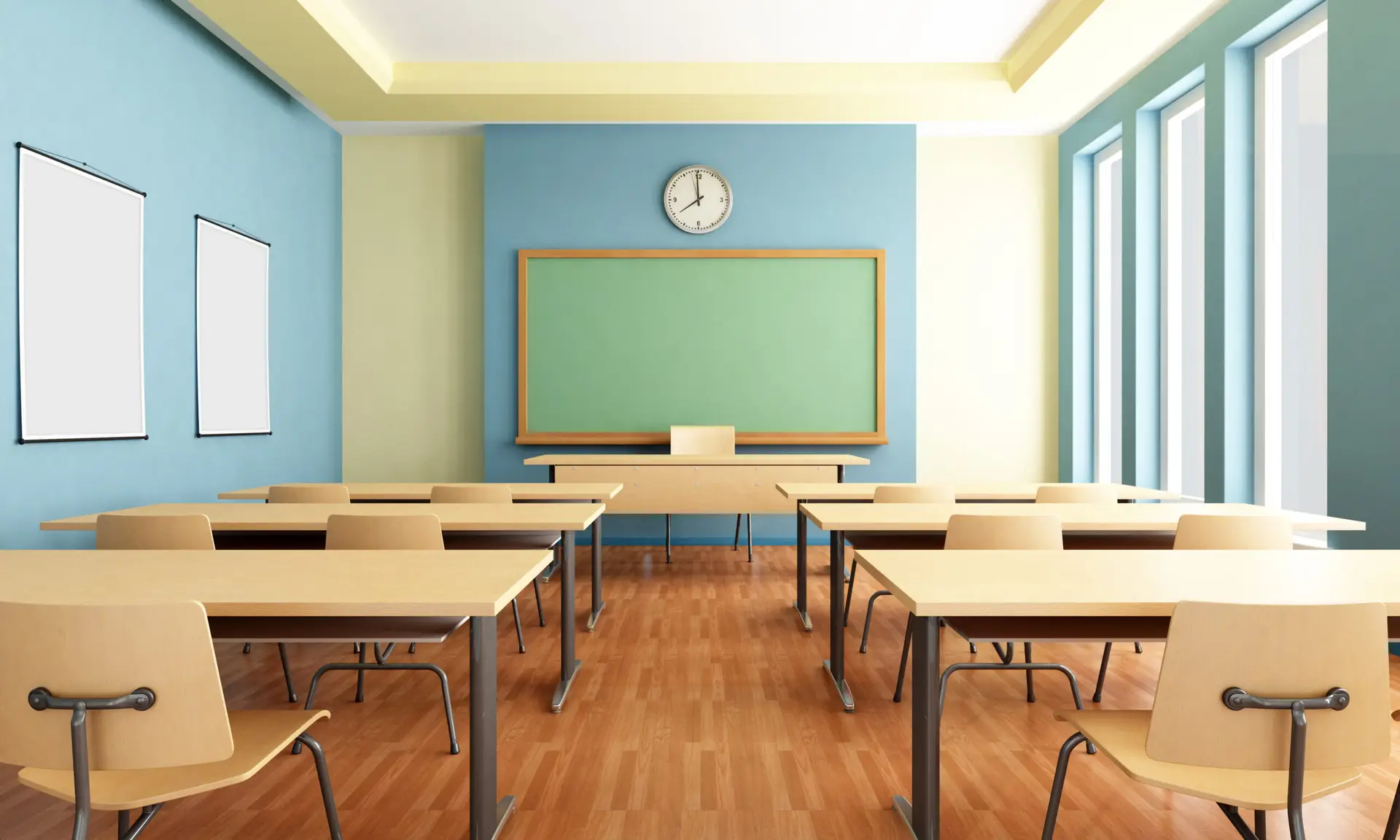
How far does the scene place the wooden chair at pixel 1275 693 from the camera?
119 cm

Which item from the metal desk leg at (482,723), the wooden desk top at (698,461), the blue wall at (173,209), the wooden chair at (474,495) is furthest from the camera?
the wooden desk top at (698,461)

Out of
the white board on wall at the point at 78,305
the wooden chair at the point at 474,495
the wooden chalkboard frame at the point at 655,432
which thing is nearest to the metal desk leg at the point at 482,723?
the wooden chair at the point at 474,495

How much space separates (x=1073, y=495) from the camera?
350 centimetres

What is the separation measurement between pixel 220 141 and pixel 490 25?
1.79 meters

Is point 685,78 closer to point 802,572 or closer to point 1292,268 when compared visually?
point 802,572

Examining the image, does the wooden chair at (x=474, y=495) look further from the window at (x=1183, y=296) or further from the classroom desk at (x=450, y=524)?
the window at (x=1183, y=296)

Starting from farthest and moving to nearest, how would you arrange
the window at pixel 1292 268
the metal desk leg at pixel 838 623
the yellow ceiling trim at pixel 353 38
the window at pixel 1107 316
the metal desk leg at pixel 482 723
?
1. the window at pixel 1107 316
2. the yellow ceiling trim at pixel 353 38
3. the window at pixel 1292 268
4. the metal desk leg at pixel 838 623
5. the metal desk leg at pixel 482 723

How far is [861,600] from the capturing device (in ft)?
14.4

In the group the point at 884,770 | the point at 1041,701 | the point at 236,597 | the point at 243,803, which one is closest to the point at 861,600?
the point at 1041,701

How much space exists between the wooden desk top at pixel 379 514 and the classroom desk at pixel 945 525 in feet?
2.92

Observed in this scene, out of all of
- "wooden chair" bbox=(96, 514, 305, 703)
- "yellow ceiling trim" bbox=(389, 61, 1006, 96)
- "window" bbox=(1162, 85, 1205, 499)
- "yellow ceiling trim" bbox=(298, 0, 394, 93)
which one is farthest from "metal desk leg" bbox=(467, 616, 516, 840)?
"window" bbox=(1162, 85, 1205, 499)

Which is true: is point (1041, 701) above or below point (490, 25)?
below

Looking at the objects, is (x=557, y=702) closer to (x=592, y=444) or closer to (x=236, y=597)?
(x=236, y=597)

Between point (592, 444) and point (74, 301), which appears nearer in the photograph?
point (74, 301)
